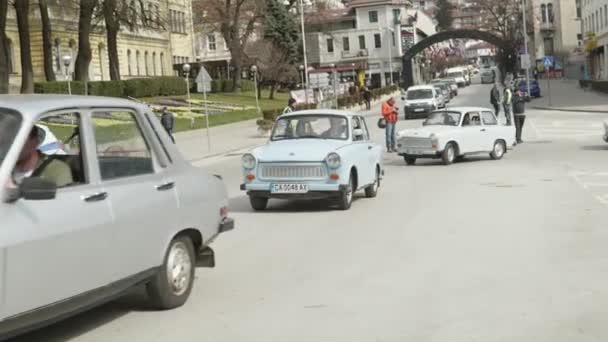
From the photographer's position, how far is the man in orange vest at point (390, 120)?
86.7 feet

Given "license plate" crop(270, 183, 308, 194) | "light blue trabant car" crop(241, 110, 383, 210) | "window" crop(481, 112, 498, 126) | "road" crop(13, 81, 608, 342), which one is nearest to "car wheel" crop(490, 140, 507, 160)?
"window" crop(481, 112, 498, 126)

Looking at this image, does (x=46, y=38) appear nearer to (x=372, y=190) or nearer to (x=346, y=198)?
(x=372, y=190)

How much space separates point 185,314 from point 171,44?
86603 mm

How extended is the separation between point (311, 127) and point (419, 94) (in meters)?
35.9

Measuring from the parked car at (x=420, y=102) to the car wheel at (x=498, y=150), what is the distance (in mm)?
24619

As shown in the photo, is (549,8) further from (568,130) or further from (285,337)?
(285,337)

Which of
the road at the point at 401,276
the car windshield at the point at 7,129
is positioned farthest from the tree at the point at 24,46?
the car windshield at the point at 7,129

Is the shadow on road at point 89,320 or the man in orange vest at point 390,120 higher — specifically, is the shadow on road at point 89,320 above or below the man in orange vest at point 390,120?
below

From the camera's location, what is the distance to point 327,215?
13578 mm

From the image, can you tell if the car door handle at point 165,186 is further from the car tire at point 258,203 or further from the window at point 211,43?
the window at point 211,43

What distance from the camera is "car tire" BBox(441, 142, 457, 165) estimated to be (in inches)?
861

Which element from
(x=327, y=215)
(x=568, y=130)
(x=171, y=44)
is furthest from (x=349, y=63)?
(x=327, y=215)

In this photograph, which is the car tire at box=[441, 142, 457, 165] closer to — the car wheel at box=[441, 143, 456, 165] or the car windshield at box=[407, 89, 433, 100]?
the car wheel at box=[441, 143, 456, 165]

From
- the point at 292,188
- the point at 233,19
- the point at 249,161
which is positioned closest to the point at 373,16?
the point at 233,19
